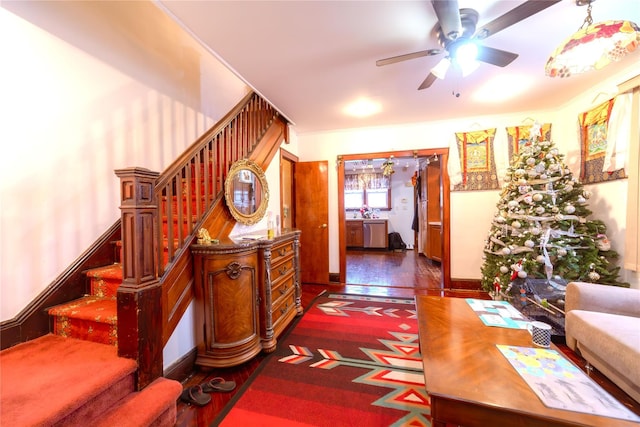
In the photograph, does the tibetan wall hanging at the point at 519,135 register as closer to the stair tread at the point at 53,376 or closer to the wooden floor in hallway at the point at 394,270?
the wooden floor in hallway at the point at 394,270

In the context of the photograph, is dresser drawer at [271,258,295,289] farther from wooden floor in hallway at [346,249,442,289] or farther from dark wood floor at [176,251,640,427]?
wooden floor in hallway at [346,249,442,289]

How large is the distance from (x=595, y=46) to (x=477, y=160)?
2.25m

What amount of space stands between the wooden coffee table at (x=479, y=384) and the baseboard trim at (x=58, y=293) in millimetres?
2253

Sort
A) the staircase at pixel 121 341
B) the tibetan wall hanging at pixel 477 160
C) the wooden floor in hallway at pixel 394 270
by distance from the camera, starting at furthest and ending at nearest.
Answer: the wooden floor in hallway at pixel 394 270 < the tibetan wall hanging at pixel 477 160 < the staircase at pixel 121 341

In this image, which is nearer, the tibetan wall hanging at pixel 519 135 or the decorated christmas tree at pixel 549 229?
the decorated christmas tree at pixel 549 229

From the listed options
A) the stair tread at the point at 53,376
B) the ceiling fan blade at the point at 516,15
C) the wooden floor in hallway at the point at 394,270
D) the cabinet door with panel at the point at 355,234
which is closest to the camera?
the stair tread at the point at 53,376

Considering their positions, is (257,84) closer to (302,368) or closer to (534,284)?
(302,368)

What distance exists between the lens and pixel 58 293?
1.61 metres

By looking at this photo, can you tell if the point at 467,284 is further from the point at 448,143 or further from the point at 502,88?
the point at 502,88

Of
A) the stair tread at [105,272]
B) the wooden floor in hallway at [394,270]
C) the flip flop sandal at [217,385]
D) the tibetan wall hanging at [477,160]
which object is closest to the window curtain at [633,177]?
the tibetan wall hanging at [477,160]

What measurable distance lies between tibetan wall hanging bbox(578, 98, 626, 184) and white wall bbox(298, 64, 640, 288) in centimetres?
10

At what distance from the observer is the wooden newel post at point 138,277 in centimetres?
133

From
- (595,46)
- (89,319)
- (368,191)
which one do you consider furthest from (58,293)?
(368,191)

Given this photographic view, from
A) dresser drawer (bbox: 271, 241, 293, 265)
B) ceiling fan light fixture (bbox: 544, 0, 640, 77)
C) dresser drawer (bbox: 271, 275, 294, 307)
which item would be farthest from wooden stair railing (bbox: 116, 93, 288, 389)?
ceiling fan light fixture (bbox: 544, 0, 640, 77)
